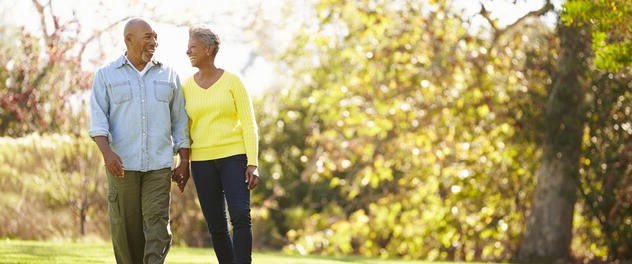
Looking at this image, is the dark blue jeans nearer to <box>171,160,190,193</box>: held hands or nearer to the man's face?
<box>171,160,190,193</box>: held hands

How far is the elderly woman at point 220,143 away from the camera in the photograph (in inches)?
242

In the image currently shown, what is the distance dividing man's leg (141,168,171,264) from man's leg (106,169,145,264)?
2.5 inches

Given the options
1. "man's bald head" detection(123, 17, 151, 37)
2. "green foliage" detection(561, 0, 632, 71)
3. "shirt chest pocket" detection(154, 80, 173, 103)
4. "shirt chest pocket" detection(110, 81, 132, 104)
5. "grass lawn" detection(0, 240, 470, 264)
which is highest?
"man's bald head" detection(123, 17, 151, 37)

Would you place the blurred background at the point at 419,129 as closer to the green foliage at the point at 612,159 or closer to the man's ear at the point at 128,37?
the green foliage at the point at 612,159

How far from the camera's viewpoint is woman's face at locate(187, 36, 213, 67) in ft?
20.3

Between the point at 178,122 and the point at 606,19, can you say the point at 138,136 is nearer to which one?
the point at 178,122

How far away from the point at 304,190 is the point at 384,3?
5794mm

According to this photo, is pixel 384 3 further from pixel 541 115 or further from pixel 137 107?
pixel 137 107

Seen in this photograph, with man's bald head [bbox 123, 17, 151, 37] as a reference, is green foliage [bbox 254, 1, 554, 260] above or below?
below

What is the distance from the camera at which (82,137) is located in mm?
13461

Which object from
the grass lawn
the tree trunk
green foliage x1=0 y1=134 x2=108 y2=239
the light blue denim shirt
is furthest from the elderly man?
green foliage x1=0 y1=134 x2=108 y2=239

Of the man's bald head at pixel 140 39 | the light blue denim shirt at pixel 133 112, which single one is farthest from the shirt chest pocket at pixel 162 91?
the man's bald head at pixel 140 39

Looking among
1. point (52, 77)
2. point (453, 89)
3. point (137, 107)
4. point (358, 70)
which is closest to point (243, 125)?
point (137, 107)

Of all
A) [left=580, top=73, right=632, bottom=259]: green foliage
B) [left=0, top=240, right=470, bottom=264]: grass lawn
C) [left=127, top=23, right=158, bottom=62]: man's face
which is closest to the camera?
[left=127, top=23, right=158, bottom=62]: man's face
